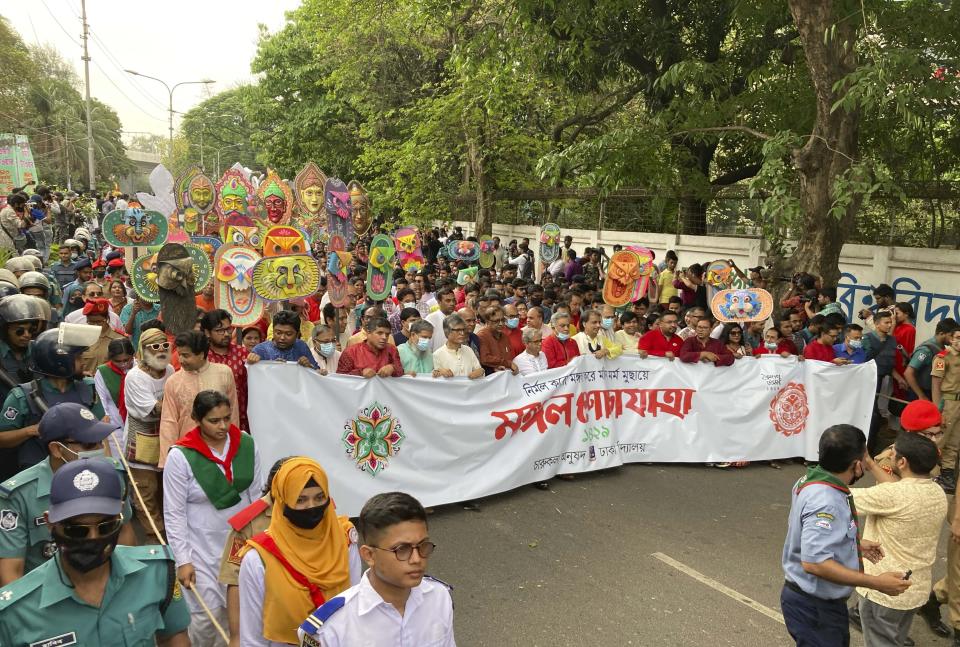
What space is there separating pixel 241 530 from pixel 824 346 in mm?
6965

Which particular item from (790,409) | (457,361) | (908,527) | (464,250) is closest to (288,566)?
(908,527)

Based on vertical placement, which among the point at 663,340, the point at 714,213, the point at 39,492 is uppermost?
the point at 714,213

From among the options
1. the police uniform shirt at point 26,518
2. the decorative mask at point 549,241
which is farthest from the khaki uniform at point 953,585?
the decorative mask at point 549,241

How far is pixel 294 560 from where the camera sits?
8.80 feet

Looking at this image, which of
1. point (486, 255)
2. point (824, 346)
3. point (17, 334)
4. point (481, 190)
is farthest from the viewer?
point (481, 190)

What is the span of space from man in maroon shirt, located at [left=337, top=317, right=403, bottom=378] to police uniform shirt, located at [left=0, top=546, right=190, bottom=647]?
3.66 meters

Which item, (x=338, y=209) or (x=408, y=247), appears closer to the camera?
(x=408, y=247)

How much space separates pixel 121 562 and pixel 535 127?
18.5 metres

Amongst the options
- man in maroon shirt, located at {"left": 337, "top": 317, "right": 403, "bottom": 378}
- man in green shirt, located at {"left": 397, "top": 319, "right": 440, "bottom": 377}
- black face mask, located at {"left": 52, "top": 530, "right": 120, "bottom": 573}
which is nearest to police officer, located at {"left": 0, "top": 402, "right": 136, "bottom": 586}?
black face mask, located at {"left": 52, "top": 530, "right": 120, "bottom": 573}

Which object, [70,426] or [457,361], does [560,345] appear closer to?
[457,361]

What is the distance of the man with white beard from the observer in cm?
454

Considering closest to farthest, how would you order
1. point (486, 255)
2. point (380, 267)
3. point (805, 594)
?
point (805, 594)
point (380, 267)
point (486, 255)

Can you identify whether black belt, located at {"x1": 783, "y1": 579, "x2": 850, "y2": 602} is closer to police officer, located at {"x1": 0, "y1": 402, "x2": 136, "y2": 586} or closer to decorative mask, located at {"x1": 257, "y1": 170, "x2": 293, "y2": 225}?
police officer, located at {"x1": 0, "y1": 402, "x2": 136, "y2": 586}

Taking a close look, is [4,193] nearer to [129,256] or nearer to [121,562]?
[129,256]
